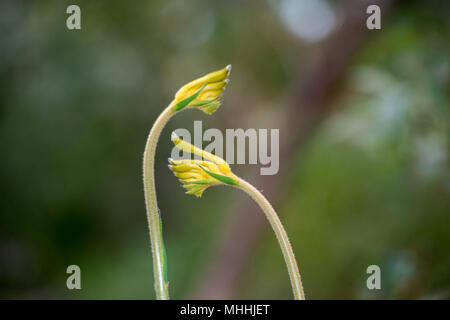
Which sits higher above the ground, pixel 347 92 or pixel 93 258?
pixel 347 92

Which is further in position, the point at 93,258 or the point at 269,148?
the point at 93,258

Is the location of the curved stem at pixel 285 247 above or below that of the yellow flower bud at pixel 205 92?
below

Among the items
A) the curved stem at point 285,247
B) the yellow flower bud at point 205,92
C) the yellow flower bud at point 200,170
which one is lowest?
the curved stem at point 285,247

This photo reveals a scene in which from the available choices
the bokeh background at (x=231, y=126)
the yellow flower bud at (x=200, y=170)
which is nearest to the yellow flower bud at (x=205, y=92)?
the yellow flower bud at (x=200, y=170)

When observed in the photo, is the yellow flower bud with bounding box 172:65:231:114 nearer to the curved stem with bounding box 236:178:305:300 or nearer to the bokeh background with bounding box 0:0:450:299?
the curved stem with bounding box 236:178:305:300

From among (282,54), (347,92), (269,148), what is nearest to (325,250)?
(269,148)

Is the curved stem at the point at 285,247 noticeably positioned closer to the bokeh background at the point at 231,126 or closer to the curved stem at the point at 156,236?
the curved stem at the point at 156,236
